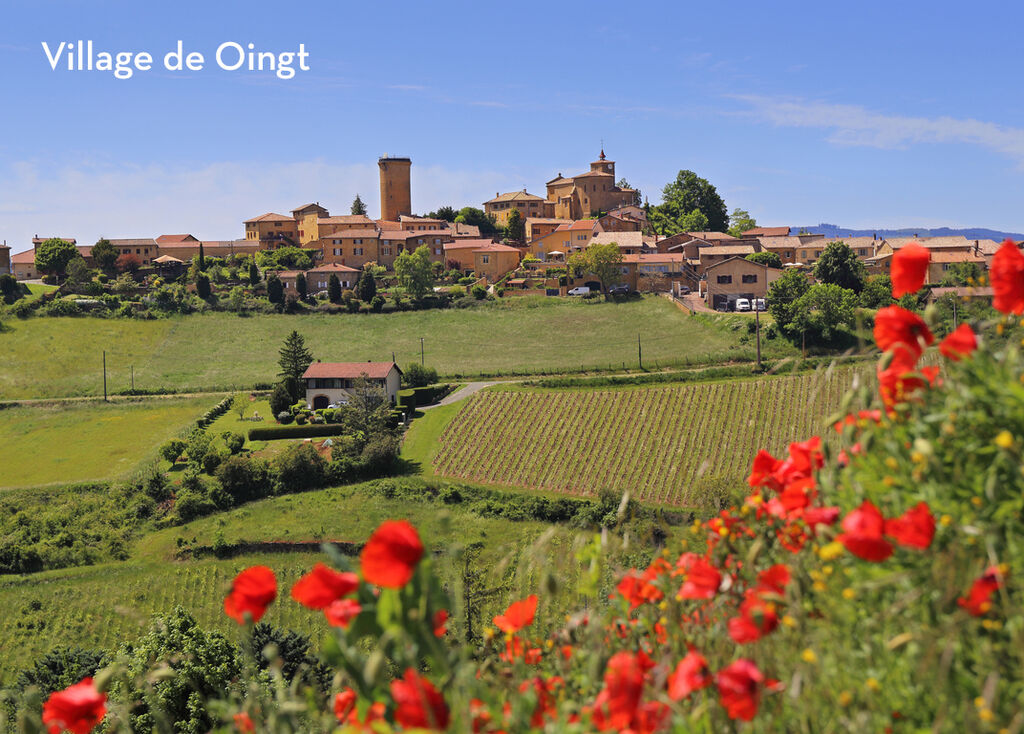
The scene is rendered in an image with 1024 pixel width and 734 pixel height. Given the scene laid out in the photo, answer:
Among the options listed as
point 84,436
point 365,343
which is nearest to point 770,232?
point 365,343

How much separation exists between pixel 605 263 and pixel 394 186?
51118 millimetres

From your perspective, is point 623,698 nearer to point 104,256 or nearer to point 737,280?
point 737,280

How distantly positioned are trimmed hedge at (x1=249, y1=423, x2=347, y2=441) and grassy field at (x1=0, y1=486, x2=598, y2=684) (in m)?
7.62

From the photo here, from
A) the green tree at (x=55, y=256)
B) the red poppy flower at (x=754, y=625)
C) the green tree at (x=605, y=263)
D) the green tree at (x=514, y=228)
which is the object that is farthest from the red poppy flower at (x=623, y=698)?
the green tree at (x=514, y=228)

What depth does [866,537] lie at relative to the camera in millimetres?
3482

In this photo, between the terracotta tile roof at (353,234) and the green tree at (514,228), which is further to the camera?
the green tree at (514,228)

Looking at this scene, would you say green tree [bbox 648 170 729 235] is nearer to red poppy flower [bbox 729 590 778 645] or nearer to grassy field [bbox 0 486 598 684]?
grassy field [bbox 0 486 598 684]

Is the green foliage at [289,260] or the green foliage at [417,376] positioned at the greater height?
the green foliage at [289,260]

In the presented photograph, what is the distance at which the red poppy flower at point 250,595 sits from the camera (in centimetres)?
387

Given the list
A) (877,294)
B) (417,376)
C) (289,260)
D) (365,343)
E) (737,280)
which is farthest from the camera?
(289,260)

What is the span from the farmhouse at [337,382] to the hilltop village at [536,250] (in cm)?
2727

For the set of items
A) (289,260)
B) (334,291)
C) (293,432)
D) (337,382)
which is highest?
(289,260)

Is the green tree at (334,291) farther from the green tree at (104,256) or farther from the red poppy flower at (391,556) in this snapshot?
the red poppy flower at (391,556)

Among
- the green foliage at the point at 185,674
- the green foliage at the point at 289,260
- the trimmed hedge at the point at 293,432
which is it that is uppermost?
the green foliage at the point at 289,260
